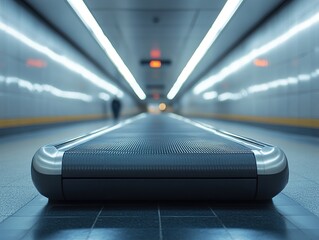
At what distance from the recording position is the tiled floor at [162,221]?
2225 mm

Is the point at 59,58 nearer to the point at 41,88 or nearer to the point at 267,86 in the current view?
the point at 41,88

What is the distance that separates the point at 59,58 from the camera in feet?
48.8

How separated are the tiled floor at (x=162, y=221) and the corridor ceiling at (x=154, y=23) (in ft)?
25.9

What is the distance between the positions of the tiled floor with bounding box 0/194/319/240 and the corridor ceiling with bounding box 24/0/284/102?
790cm

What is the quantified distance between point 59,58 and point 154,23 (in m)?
5.18

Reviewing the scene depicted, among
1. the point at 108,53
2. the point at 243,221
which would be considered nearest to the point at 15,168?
the point at 243,221

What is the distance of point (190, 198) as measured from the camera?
2.85 metres

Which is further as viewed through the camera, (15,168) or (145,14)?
(145,14)

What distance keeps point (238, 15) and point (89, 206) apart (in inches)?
394

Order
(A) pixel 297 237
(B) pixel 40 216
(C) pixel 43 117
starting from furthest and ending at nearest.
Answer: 1. (C) pixel 43 117
2. (B) pixel 40 216
3. (A) pixel 297 237

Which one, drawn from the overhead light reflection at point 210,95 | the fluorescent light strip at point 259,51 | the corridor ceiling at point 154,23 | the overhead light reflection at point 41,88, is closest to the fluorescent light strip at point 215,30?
the corridor ceiling at point 154,23

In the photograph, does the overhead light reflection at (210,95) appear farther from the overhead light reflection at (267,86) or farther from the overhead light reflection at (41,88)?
the overhead light reflection at (41,88)

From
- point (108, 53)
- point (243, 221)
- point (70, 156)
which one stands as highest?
point (108, 53)

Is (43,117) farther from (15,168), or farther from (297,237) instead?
(297,237)
